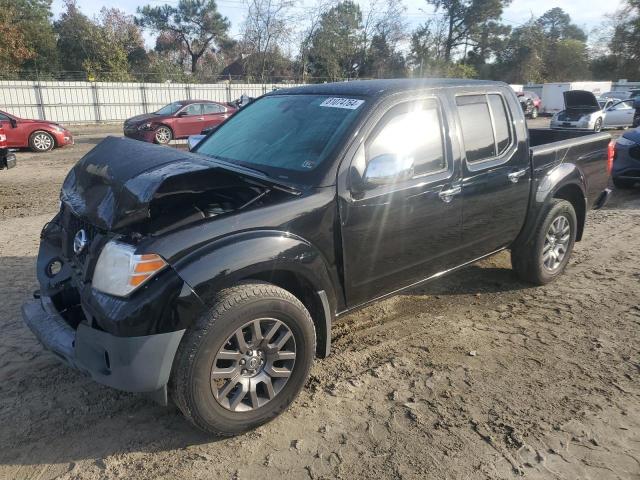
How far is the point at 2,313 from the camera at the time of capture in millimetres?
4242

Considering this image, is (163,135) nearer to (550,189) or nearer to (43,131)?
(43,131)

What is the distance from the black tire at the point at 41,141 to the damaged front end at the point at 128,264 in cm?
1313

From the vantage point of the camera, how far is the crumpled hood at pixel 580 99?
51.1 ft

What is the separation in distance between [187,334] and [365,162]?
60.5 inches

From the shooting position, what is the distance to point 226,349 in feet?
9.21

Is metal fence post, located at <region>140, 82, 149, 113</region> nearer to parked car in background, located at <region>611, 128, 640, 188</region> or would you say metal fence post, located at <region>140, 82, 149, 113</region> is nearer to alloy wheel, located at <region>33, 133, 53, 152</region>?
alloy wheel, located at <region>33, 133, 53, 152</region>

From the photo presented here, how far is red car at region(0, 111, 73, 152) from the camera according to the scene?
14.0 m

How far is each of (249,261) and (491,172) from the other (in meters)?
2.30

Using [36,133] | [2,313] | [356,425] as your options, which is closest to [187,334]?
[356,425]

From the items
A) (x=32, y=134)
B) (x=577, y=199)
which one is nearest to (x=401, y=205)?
(x=577, y=199)

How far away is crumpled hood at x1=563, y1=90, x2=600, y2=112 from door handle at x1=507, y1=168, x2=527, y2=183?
13178 millimetres

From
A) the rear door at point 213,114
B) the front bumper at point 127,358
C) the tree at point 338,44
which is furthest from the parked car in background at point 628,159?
the tree at point 338,44

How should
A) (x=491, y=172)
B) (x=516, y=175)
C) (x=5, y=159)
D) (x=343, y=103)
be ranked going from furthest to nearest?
(x=5, y=159) → (x=516, y=175) → (x=491, y=172) → (x=343, y=103)

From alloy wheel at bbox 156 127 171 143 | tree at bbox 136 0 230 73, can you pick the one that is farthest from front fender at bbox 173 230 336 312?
tree at bbox 136 0 230 73
